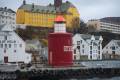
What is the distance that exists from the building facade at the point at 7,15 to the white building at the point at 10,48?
79.7ft

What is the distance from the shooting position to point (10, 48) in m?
49.1

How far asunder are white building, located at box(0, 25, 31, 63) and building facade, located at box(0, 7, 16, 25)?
79.7 ft

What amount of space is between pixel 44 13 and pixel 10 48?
115ft

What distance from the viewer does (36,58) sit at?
179 feet

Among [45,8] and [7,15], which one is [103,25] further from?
[7,15]

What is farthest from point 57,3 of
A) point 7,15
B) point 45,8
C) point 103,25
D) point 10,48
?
point 10,48

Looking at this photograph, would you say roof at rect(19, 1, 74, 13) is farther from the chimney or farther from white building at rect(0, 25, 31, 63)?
white building at rect(0, 25, 31, 63)

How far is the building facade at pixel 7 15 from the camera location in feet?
244

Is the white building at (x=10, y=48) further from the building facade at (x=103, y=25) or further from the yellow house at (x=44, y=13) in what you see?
the building facade at (x=103, y=25)

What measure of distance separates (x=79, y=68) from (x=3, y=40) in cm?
1324

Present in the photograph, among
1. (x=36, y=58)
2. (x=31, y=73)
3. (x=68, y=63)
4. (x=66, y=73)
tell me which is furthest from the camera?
(x=36, y=58)

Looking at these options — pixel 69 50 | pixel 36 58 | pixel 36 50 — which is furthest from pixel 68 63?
pixel 36 50

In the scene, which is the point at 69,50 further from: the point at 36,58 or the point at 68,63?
the point at 36,58

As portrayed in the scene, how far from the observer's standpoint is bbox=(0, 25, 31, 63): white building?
48.3 m
